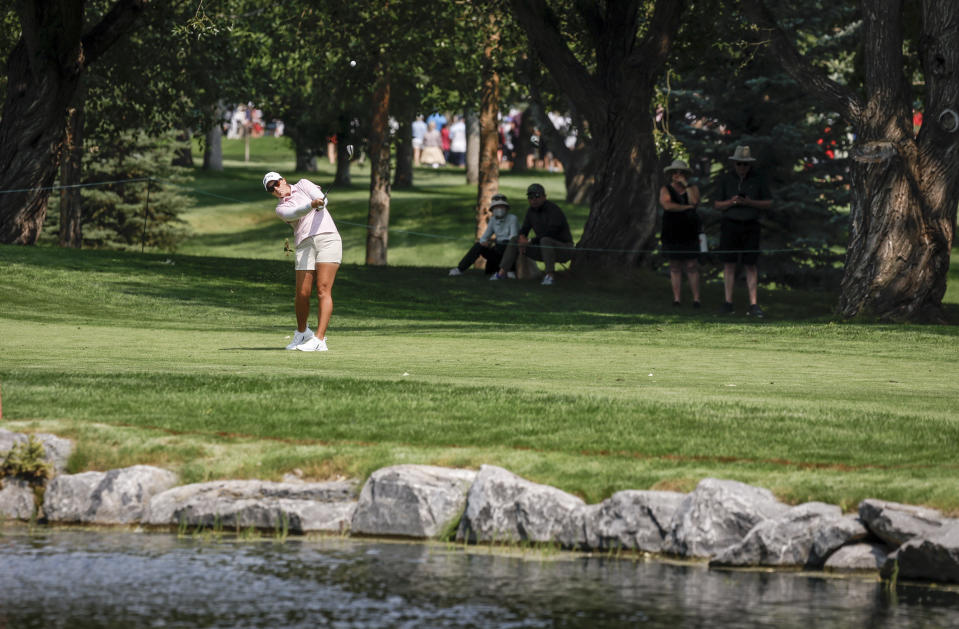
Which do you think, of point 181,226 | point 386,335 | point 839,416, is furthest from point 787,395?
point 181,226

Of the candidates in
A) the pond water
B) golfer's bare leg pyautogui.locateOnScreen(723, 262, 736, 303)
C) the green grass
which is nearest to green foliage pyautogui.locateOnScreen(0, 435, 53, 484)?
the green grass

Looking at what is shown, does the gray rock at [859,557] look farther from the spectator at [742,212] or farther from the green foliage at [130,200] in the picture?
the green foliage at [130,200]

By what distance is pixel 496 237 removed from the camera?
28219 millimetres

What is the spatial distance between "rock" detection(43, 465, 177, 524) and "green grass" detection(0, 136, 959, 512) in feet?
0.75

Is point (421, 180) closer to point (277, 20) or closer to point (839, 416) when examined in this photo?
point (277, 20)

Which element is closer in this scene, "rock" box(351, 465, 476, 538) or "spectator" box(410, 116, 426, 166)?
"rock" box(351, 465, 476, 538)

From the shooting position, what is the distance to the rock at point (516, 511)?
866 cm

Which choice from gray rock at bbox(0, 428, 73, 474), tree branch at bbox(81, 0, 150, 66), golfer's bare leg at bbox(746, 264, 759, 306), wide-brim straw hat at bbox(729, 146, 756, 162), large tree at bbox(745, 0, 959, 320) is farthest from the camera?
tree branch at bbox(81, 0, 150, 66)

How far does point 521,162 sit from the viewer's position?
265ft

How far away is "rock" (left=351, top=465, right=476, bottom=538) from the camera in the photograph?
8.88 m

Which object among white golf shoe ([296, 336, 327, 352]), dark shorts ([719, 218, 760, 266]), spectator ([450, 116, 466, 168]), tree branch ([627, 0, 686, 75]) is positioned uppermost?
tree branch ([627, 0, 686, 75])

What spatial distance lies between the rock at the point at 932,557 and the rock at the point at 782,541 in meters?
0.44

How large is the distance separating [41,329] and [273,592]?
11.9 metres

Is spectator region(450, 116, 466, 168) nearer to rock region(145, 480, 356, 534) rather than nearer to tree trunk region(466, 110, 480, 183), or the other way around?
tree trunk region(466, 110, 480, 183)
